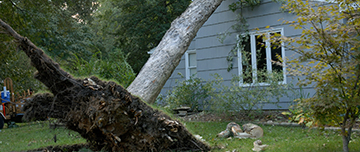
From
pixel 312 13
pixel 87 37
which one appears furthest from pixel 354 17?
pixel 87 37

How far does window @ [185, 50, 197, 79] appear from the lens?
11.3 meters

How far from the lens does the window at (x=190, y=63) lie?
37.0 feet

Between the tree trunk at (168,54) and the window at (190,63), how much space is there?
445 centimetres

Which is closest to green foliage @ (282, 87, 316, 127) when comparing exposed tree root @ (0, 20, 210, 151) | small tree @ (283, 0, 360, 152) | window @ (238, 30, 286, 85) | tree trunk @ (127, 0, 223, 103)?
small tree @ (283, 0, 360, 152)

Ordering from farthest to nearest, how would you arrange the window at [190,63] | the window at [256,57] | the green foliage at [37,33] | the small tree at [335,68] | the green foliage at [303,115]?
the window at [190,63] → the green foliage at [37,33] → the window at [256,57] → the green foliage at [303,115] → the small tree at [335,68]

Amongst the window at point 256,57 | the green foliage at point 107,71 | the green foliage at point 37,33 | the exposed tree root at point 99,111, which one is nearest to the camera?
the exposed tree root at point 99,111

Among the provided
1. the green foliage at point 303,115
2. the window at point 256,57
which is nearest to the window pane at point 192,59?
the window at point 256,57

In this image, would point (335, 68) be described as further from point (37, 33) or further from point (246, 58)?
point (37, 33)

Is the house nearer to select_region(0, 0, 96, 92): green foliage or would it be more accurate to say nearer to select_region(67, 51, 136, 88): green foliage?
select_region(67, 51, 136, 88): green foliage

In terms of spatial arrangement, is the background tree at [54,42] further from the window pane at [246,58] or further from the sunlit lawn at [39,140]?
the window pane at [246,58]

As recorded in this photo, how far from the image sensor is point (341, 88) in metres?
3.58

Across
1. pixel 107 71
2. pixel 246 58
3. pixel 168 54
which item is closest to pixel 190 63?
pixel 246 58

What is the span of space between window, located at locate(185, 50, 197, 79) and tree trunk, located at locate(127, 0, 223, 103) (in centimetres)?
445

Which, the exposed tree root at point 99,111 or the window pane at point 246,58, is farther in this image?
the window pane at point 246,58
